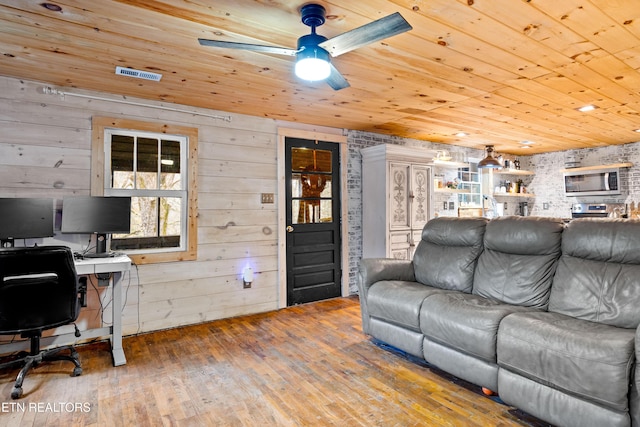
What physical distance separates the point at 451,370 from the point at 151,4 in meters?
2.94

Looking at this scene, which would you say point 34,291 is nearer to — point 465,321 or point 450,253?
point 465,321

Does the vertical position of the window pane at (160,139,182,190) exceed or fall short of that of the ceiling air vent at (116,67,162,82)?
it falls short

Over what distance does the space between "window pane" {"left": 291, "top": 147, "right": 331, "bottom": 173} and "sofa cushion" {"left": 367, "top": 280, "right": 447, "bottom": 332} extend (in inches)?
81.1

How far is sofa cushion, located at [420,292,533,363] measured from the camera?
2.28 m

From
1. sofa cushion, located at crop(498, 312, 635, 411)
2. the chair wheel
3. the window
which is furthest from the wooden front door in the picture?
sofa cushion, located at crop(498, 312, 635, 411)

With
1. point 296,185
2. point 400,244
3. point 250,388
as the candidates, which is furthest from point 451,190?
point 250,388

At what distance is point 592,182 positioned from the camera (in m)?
6.52

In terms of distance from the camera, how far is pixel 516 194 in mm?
7113

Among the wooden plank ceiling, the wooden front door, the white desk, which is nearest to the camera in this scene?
the wooden plank ceiling

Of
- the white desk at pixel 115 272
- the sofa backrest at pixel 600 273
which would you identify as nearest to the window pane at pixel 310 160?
the white desk at pixel 115 272

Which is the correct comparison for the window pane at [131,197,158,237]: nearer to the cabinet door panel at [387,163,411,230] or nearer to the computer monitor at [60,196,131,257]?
the computer monitor at [60,196,131,257]

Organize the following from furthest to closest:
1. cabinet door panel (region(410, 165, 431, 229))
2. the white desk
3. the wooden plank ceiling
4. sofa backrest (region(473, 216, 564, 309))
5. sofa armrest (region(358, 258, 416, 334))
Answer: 1. cabinet door panel (region(410, 165, 431, 229))
2. sofa armrest (region(358, 258, 416, 334))
3. the white desk
4. sofa backrest (region(473, 216, 564, 309))
5. the wooden plank ceiling

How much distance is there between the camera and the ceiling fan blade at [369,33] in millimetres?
1714

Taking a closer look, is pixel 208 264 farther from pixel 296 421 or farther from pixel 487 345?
pixel 487 345
